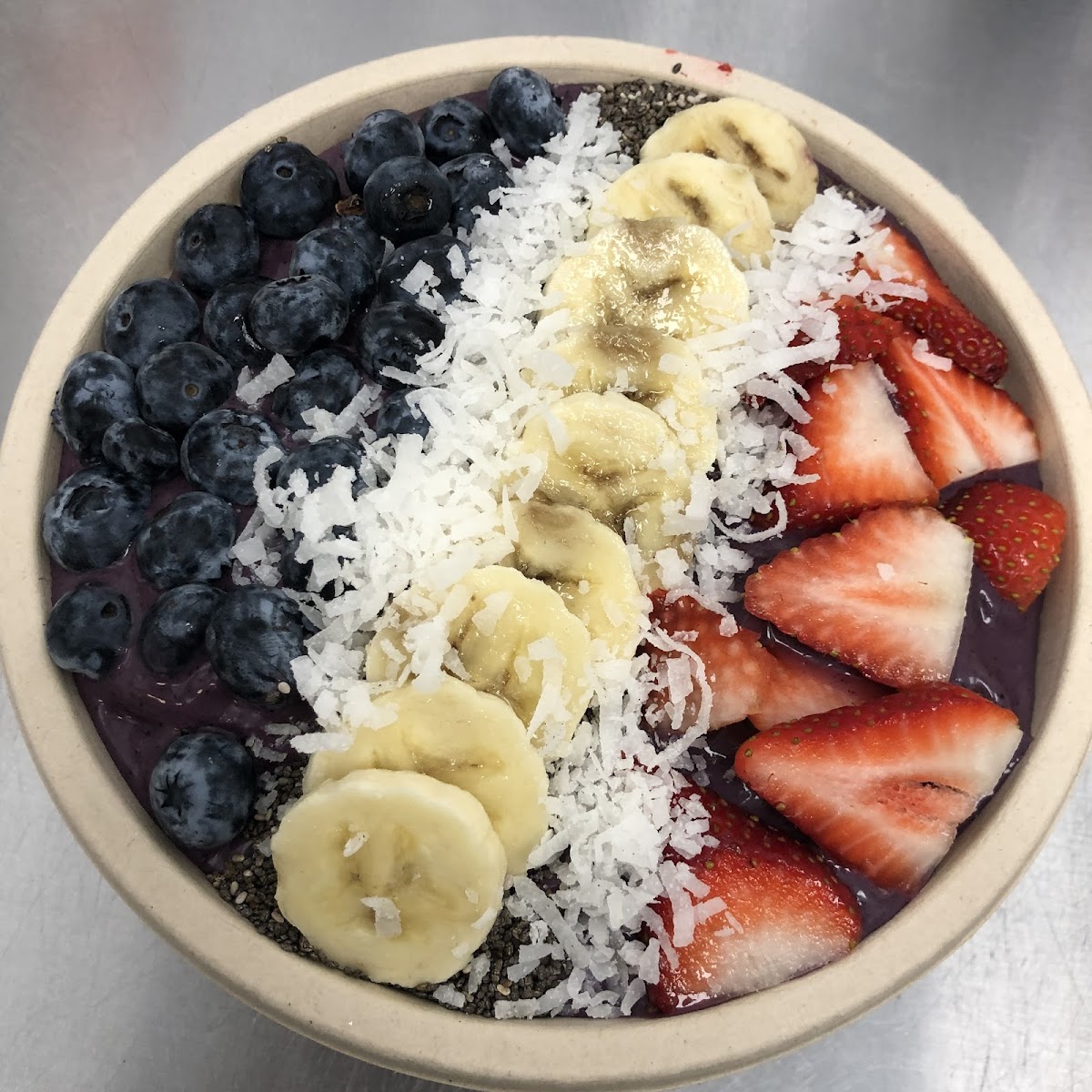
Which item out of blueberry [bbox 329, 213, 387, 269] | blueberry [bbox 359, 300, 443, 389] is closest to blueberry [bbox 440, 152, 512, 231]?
blueberry [bbox 329, 213, 387, 269]

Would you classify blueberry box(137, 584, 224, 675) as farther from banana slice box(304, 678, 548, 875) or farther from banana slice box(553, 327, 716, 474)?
banana slice box(553, 327, 716, 474)

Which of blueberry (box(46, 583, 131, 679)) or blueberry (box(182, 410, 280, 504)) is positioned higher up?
blueberry (box(182, 410, 280, 504))

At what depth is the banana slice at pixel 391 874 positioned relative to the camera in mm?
1018

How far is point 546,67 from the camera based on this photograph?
1680 mm

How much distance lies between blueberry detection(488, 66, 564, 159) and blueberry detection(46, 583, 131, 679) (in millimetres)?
1032

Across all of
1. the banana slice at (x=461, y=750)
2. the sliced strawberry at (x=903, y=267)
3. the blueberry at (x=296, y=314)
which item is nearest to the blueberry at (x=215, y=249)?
the blueberry at (x=296, y=314)

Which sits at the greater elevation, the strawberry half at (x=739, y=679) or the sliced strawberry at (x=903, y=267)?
the sliced strawberry at (x=903, y=267)

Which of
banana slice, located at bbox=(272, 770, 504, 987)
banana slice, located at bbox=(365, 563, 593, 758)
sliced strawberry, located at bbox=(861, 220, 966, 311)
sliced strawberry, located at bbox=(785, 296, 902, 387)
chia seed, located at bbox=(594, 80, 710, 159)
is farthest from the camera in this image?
chia seed, located at bbox=(594, 80, 710, 159)

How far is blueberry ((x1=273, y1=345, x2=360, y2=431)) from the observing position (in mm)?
1347

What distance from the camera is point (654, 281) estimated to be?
4.66ft

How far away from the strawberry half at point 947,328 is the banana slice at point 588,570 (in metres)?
0.69

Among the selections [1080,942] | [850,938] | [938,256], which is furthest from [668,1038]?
[938,256]

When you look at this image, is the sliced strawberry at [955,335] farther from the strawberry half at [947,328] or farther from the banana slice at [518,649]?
the banana slice at [518,649]

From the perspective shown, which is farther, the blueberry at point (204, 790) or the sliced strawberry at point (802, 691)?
the sliced strawberry at point (802, 691)
